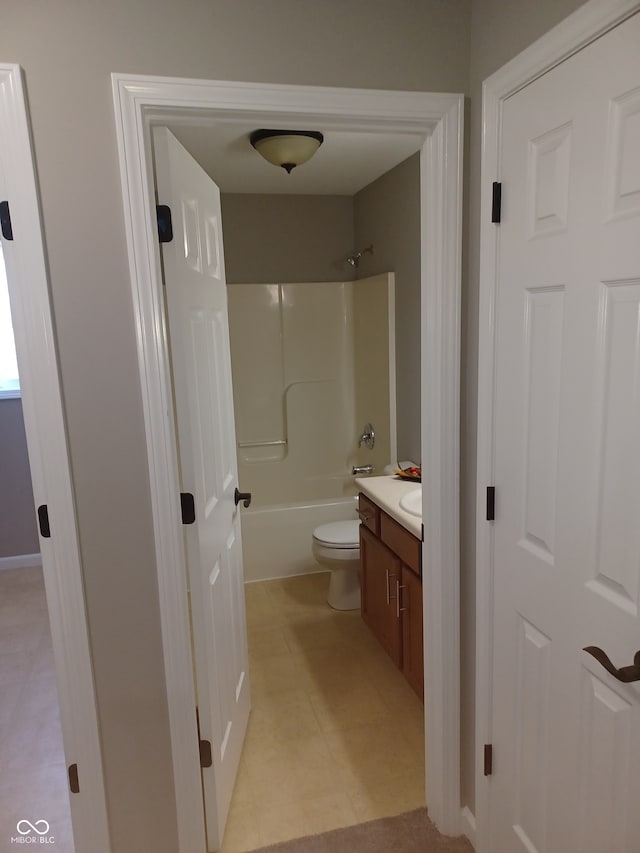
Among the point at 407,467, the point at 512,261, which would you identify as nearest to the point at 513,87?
the point at 512,261

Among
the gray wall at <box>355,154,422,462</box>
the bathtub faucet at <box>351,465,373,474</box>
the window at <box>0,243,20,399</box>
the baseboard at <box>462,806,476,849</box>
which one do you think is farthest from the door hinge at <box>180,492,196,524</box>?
the window at <box>0,243,20,399</box>

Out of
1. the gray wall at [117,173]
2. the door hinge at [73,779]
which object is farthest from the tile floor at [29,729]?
the gray wall at [117,173]

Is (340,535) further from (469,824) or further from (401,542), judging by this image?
(469,824)

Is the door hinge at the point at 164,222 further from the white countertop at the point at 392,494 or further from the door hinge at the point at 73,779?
the door hinge at the point at 73,779

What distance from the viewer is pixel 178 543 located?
157 centimetres

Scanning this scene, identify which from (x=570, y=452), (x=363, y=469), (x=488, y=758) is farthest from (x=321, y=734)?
(x=363, y=469)

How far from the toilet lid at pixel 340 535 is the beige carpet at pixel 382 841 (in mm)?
1371

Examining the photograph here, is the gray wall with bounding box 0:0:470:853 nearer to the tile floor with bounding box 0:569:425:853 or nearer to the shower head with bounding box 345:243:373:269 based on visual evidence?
the tile floor with bounding box 0:569:425:853

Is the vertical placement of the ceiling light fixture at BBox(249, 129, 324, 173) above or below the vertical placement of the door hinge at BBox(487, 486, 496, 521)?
above

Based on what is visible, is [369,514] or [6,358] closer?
[369,514]

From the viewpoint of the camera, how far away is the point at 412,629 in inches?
93.8

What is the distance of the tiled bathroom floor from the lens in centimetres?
194

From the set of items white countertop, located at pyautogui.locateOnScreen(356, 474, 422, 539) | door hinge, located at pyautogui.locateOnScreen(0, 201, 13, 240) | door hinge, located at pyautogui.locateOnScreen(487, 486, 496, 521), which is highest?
door hinge, located at pyautogui.locateOnScreen(0, 201, 13, 240)

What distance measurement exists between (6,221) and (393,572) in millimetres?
1869
